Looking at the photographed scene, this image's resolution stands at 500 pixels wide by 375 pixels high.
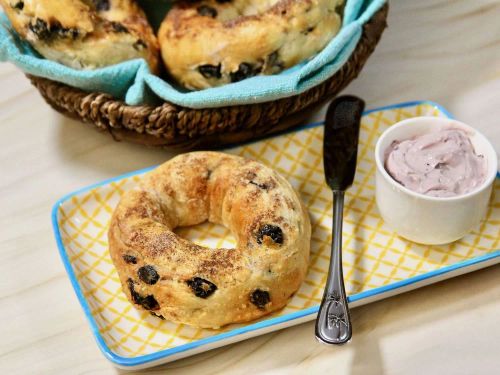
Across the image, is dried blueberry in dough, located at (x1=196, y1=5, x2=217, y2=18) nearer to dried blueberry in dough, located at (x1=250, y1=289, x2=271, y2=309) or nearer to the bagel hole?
the bagel hole

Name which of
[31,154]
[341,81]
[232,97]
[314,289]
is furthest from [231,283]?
[31,154]

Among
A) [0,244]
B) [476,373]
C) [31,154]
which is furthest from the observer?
[31,154]

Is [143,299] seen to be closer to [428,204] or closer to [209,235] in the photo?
[209,235]

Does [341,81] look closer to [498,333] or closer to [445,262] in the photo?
[445,262]

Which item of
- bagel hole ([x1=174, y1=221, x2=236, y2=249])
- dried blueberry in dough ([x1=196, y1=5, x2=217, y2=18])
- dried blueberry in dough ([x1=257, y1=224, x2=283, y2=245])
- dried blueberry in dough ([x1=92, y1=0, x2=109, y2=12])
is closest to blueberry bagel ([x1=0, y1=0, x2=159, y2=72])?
dried blueberry in dough ([x1=92, y1=0, x2=109, y2=12])

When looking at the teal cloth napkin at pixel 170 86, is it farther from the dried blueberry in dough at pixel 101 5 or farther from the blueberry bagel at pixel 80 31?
the dried blueberry in dough at pixel 101 5
